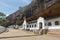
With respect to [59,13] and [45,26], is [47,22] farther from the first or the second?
[59,13]

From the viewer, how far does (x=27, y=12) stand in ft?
138

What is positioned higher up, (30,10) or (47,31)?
(30,10)

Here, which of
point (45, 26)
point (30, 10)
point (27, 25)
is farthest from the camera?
point (30, 10)

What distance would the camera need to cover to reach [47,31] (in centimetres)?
2131

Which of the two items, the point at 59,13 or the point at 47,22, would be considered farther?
the point at 47,22

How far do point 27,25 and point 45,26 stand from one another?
40.0ft

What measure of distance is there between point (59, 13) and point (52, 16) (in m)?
2.36

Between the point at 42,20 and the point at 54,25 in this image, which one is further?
the point at 42,20

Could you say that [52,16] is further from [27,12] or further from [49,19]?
[27,12]

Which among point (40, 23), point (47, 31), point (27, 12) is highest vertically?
point (27, 12)

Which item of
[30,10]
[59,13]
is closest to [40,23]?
[59,13]

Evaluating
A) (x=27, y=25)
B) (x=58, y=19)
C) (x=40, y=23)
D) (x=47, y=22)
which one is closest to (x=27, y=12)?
(x=27, y=25)

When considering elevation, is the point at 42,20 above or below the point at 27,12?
below

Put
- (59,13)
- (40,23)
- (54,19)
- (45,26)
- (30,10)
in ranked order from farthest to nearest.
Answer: (30,10)
(40,23)
(45,26)
(54,19)
(59,13)
